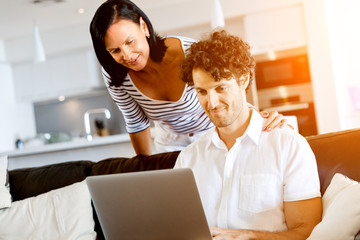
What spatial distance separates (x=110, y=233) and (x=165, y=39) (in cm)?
108

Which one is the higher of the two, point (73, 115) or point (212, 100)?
point (73, 115)

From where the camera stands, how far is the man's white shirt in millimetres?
1411

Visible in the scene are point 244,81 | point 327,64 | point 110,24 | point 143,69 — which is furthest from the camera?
point 327,64

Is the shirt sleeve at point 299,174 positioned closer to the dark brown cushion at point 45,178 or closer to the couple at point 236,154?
the couple at point 236,154

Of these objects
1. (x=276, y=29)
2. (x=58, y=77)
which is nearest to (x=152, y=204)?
(x=276, y=29)

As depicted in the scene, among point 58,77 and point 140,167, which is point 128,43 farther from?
point 58,77

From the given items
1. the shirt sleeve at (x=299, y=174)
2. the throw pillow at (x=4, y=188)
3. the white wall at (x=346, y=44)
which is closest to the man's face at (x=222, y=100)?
the shirt sleeve at (x=299, y=174)

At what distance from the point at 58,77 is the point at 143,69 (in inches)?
160

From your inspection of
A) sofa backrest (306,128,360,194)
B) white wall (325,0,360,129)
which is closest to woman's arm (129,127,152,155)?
sofa backrest (306,128,360,194)

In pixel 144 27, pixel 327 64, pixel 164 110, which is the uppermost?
pixel 144 27

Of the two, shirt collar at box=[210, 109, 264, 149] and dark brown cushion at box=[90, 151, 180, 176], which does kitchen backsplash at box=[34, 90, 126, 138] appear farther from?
shirt collar at box=[210, 109, 264, 149]

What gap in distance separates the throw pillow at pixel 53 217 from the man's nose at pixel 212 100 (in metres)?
0.90

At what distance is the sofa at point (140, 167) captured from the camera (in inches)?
64.0

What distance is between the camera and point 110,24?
1987 mm
